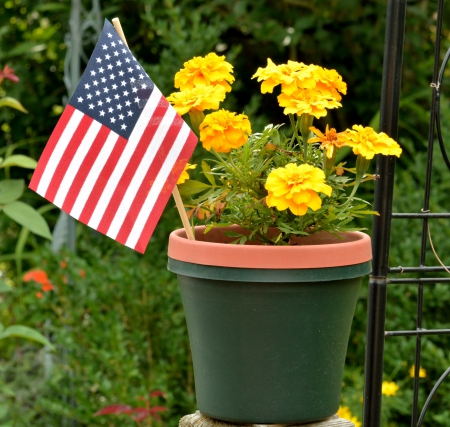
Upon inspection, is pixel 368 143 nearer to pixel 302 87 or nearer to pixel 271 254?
pixel 302 87

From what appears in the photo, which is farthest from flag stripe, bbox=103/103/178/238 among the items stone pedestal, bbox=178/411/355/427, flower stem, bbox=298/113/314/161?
stone pedestal, bbox=178/411/355/427

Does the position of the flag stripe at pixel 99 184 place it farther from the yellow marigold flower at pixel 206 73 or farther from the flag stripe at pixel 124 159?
the yellow marigold flower at pixel 206 73

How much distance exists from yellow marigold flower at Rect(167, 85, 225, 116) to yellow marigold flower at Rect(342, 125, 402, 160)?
23 centimetres

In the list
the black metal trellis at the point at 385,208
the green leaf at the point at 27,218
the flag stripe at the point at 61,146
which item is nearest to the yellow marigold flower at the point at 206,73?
the flag stripe at the point at 61,146

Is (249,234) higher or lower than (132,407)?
higher

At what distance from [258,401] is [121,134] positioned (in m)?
0.51

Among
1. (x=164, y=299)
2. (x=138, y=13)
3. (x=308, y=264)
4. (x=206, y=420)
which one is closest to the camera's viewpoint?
(x=308, y=264)

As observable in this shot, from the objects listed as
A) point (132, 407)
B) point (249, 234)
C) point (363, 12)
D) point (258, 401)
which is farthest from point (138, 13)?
point (258, 401)

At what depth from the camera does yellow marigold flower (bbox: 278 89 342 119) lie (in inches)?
45.8

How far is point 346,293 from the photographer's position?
1188mm

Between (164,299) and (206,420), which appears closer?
(206,420)

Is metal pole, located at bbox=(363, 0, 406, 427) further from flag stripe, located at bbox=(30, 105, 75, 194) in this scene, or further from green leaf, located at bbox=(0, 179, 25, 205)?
green leaf, located at bbox=(0, 179, 25, 205)

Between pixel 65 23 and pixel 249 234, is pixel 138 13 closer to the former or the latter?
pixel 65 23

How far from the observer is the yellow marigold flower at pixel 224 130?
116cm
